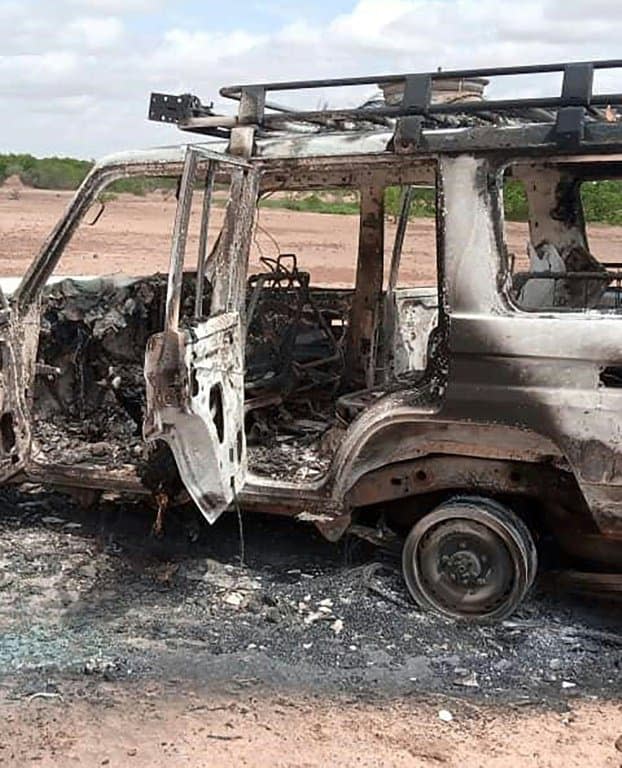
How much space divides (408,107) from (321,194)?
237 cm

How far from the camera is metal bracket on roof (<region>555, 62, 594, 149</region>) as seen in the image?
4.51 metres

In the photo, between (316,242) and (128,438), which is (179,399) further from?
(316,242)

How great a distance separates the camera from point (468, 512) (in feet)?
15.9

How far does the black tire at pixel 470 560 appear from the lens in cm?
482

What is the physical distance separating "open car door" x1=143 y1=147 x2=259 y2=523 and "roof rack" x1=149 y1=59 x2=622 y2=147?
1.12ft

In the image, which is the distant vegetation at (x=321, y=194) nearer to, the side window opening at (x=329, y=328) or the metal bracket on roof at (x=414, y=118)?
the side window opening at (x=329, y=328)

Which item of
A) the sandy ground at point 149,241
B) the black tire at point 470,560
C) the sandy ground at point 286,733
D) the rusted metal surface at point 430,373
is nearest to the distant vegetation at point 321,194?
the rusted metal surface at point 430,373

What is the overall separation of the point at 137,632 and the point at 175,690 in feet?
1.76

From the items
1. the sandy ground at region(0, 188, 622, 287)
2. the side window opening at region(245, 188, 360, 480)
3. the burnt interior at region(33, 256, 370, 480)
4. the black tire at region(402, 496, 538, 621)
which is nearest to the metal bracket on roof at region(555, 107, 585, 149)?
the black tire at region(402, 496, 538, 621)

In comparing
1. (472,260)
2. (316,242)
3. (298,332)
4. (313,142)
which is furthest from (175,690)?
(316,242)

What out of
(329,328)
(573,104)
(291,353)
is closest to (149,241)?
(329,328)

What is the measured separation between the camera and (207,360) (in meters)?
4.82

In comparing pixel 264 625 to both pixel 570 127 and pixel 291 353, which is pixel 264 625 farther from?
pixel 570 127

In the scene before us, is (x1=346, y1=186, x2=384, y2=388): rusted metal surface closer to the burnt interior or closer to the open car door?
the burnt interior
